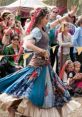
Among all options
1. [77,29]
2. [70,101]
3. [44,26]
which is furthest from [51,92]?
[77,29]

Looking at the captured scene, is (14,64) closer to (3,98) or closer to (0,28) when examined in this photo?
(0,28)

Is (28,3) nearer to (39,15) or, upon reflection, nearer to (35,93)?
(39,15)

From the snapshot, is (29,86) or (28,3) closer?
(29,86)

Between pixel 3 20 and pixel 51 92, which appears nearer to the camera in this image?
pixel 51 92

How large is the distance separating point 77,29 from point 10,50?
5.19 ft

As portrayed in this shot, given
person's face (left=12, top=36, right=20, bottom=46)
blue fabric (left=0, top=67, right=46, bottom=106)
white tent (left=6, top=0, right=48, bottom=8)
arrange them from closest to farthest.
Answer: blue fabric (left=0, top=67, right=46, bottom=106)
person's face (left=12, top=36, right=20, bottom=46)
white tent (left=6, top=0, right=48, bottom=8)

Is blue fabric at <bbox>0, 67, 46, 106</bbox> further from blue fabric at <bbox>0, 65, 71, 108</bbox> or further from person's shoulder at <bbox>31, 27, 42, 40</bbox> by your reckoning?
person's shoulder at <bbox>31, 27, 42, 40</bbox>

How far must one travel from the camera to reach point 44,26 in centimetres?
601

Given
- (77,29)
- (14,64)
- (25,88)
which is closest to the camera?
(25,88)

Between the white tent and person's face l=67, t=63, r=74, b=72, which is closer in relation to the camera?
person's face l=67, t=63, r=74, b=72

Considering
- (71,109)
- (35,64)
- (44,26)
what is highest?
(44,26)

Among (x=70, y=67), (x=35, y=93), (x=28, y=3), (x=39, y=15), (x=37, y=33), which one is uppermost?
(x=39, y=15)

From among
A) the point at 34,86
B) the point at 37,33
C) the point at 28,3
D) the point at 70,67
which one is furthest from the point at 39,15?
the point at 28,3

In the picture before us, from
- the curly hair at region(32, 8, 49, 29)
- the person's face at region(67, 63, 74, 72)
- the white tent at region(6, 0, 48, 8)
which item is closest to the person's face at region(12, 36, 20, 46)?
the person's face at region(67, 63, 74, 72)
